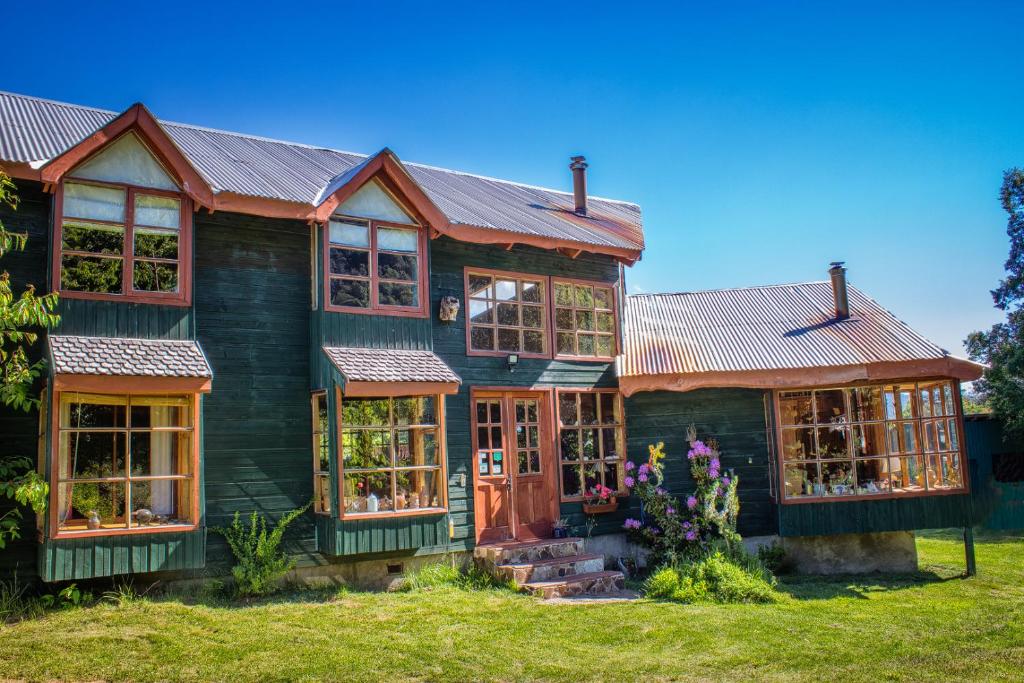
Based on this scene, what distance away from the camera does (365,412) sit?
11.9m

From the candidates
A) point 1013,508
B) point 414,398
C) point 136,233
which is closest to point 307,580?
point 414,398

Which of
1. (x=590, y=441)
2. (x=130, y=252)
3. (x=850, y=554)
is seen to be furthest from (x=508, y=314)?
(x=850, y=554)

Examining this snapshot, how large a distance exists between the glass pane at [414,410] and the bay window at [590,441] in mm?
2750

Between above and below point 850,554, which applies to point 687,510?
above

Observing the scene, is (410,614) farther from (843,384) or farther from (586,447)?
(843,384)

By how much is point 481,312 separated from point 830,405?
21.9 feet

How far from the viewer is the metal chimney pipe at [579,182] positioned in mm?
17047

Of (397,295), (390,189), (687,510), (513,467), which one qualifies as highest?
(390,189)

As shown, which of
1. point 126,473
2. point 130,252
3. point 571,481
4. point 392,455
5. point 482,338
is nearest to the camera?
point 126,473

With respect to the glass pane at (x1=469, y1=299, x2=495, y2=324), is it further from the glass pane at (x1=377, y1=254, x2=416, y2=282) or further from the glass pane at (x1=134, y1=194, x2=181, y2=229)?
the glass pane at (x1=134, y1=194, x2=181, y2=229)

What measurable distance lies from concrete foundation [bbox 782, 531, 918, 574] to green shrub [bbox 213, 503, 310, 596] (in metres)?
8.52

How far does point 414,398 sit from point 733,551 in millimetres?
5557

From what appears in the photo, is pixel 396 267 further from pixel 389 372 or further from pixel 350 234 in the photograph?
pixel 389 372

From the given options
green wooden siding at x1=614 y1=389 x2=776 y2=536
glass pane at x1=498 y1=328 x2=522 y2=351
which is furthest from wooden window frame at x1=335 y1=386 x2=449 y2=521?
green wooden siding at x1=614 y1=389 x2=776 y2=536
